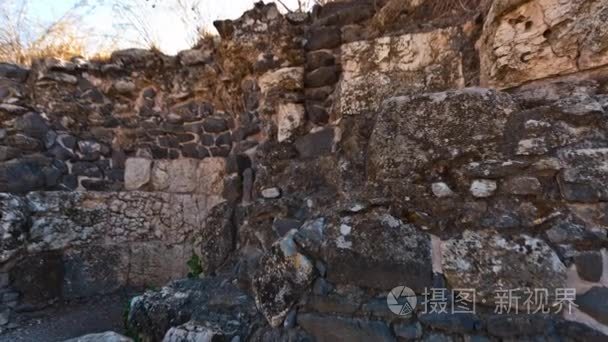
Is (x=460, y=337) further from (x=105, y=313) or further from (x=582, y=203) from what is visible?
(x=105, y=313)

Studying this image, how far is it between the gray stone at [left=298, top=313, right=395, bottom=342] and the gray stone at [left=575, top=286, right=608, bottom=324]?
0.60 meters

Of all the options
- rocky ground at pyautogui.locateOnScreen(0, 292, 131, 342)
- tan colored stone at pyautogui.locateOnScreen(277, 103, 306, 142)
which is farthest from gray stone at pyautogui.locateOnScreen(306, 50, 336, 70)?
rocky ground at pyautogui.locateOnScreen(0, 292, 131, 342)

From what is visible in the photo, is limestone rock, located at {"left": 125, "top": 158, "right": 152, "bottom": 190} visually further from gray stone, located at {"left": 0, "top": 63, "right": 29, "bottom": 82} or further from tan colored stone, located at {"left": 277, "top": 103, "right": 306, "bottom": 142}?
tan colored stone, located at {"left": 277, "top": 103, "right": 306, "bottom": 142}

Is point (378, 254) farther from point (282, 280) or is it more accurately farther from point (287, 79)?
point (287, 79)

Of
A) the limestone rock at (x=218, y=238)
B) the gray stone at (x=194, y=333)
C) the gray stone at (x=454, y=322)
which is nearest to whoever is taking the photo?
the gray stone at (x=454, y=322)

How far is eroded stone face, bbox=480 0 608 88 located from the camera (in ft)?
3.93

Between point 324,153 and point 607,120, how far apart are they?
1.20 m

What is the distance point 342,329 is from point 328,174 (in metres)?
0.82

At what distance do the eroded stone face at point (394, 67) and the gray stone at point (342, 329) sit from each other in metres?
1.01

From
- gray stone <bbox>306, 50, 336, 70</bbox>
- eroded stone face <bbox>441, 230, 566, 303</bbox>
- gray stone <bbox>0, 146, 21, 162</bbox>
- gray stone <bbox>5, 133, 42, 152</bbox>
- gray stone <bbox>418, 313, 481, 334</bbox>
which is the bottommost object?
gray stone <bbox>418, 313, 481, 334</bbox>

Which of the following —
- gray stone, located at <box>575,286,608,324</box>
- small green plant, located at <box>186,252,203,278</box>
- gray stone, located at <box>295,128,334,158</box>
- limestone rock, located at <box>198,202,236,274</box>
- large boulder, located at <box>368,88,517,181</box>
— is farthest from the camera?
small green plant, located at <box>186,252,203,278</box>

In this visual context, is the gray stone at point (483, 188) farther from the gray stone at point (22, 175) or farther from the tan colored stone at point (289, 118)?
the gray stone at point (22, 175)

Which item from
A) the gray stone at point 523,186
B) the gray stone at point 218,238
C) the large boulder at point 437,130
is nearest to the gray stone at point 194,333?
the gray stone at point 218,238

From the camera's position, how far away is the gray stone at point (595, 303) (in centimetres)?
104
